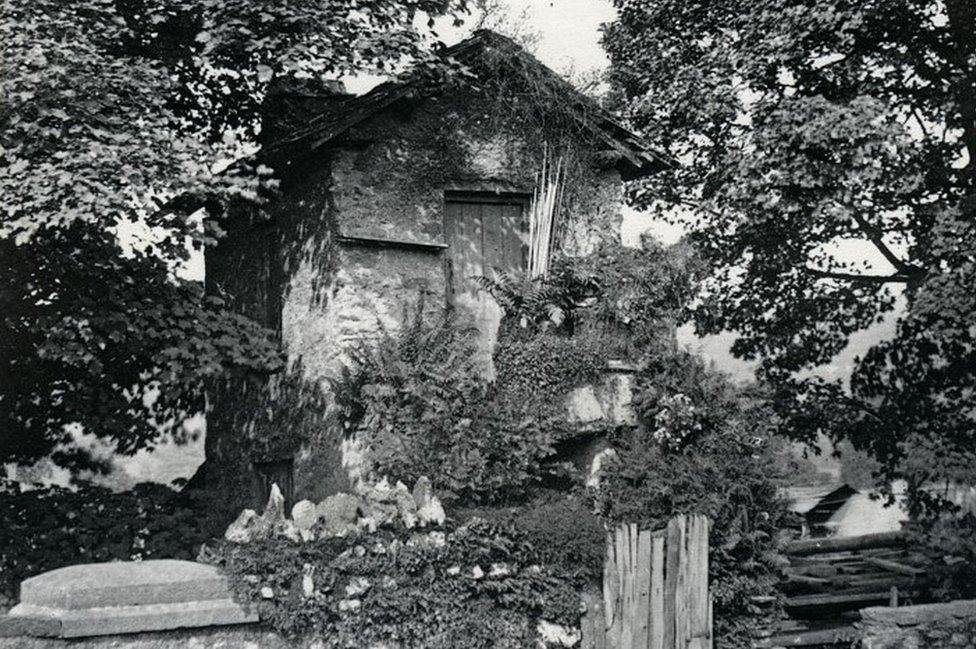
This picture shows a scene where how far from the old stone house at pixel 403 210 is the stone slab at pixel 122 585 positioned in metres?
4.61

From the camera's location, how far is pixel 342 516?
7367 millimetres

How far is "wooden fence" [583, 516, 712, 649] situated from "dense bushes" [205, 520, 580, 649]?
36 centimetres

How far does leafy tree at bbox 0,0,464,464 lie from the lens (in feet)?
29.7

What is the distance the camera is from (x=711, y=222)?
17.4m

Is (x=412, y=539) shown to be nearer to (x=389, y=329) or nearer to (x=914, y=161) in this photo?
(x=389, y=329)

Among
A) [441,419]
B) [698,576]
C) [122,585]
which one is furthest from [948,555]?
[122,585]

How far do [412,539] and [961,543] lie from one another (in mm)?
11395

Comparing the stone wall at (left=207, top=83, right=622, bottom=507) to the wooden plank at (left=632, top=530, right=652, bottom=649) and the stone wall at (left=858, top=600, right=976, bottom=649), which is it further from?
the stone wall at (left=858, top=600, right=976, bottom=649)

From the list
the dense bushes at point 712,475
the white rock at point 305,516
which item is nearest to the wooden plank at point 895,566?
the dense bushes at point 712,475

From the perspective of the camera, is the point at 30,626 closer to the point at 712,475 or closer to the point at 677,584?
the point at 677,584

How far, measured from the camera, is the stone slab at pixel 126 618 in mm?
5770

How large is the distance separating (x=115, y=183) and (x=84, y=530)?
4172mm

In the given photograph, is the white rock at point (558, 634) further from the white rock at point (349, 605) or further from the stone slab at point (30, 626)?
the stone slab at point (30, 626)

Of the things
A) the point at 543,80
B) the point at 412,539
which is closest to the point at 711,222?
the point at 543,80
